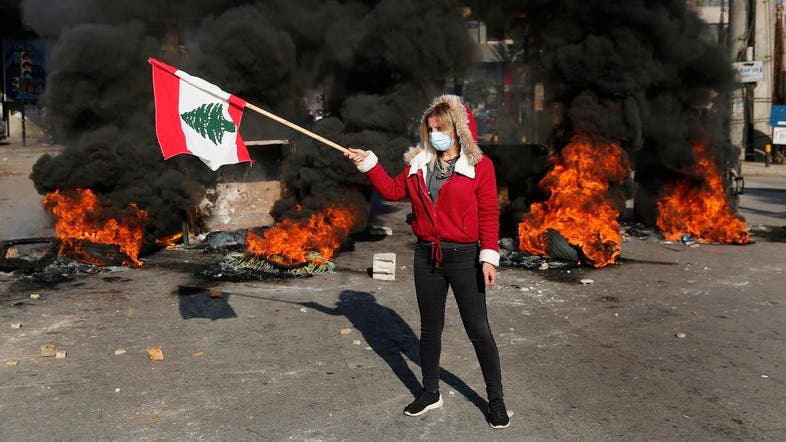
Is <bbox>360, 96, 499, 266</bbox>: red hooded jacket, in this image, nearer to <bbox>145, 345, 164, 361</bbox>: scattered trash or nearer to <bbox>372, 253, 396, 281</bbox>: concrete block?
<bbox>145, 345, 164, 361</bbox>: scattered trash

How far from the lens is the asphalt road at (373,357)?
4.54 meters

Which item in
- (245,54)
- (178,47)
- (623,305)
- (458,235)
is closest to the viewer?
(458,235)

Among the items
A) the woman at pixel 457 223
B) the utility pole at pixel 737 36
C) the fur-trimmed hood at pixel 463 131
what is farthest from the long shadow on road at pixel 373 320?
the utility pole at pixel 737 36

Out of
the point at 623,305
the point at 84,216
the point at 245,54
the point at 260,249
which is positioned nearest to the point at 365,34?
the point at 245,54

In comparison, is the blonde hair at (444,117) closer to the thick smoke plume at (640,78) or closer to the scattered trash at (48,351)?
the scattered trash at (48,351)

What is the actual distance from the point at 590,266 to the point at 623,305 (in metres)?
1.86

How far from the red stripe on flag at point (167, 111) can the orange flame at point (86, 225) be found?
3.90 meters

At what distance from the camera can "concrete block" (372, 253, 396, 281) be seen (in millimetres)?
8578

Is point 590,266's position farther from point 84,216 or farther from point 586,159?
point 84,216

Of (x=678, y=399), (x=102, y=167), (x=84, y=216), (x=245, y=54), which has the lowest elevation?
(x=678, y=399)

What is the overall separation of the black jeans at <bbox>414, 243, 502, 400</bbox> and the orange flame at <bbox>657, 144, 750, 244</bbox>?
754cm

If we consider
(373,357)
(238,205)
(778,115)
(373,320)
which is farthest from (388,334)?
(778,115)

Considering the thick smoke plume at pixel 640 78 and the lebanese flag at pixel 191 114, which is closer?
the lebanese flag at pixel 191 114

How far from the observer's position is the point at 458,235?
14.5 ft
